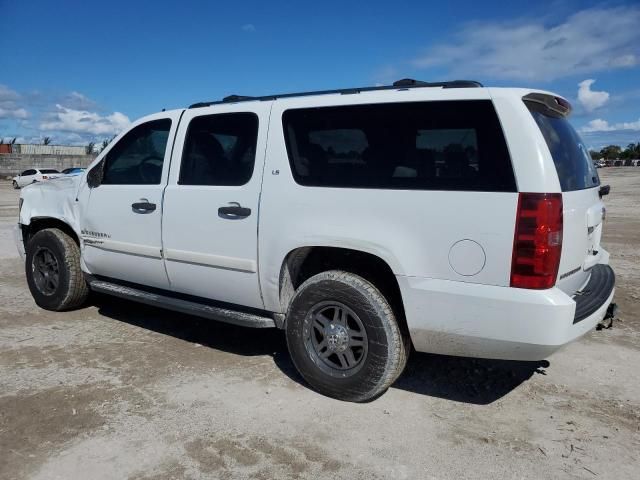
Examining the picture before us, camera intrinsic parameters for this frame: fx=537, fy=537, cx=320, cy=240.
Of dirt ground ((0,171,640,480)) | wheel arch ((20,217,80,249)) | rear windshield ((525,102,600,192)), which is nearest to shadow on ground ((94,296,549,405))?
dirt ground ((0,171,640,480))

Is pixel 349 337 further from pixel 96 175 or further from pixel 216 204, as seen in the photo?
pixel 96 175

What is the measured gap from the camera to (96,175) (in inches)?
198

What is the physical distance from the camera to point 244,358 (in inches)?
173

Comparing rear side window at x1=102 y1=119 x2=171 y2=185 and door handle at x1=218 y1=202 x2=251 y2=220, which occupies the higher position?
rear side window at x1=102 y1=119 x2=171 y2=185

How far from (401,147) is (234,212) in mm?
1310

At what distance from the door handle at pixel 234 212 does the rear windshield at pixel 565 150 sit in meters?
1.98

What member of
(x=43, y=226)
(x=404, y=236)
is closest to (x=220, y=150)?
(x=404, y=236)

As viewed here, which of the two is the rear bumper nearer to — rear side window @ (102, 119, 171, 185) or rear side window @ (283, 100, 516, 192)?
rear side window @ (283, 100, 516, 192)

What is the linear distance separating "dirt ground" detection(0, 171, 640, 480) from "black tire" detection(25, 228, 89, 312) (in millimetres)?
498

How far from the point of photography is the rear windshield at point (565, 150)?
3.11 m

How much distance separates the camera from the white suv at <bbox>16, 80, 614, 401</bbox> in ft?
9.71

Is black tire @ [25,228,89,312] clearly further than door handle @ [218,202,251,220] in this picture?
Yes

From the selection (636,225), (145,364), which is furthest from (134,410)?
(636,225)

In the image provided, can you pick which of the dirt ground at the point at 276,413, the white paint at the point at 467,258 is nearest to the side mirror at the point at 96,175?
the dirt ground at the point at 276,413
